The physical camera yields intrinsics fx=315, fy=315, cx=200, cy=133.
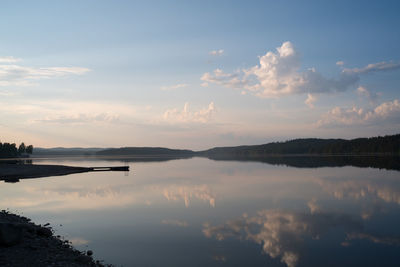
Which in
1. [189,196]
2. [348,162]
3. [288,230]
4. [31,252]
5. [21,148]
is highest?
[21,148]

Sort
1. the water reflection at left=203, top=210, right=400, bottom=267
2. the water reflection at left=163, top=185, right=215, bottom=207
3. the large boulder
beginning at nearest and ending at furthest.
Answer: the large boulder → the water reflection at left=203, top=210, right=400, bottom=267 → the water reflection at left=163, top=185, right=215, bottom=207

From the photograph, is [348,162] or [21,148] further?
[21,148]

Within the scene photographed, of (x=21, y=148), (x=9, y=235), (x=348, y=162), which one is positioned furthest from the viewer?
(x=21, y=148)

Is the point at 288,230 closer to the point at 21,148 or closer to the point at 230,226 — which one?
the point at 230,226

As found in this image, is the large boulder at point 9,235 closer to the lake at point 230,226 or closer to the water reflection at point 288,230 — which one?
the lake at point 230,226

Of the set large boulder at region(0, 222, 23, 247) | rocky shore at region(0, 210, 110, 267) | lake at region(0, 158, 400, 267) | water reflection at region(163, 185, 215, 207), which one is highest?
large boulder at region(0, 222, 23, 247)

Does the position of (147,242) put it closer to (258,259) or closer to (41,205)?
(258,259)

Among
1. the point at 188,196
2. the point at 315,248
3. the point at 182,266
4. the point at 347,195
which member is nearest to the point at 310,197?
the point at 347,195

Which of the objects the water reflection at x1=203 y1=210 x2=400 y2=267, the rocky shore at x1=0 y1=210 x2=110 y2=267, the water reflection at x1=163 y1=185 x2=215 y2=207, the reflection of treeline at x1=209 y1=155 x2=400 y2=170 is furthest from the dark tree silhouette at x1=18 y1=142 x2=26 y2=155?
the rocky shore at x1=0 y1=210 x2=110 y2=267

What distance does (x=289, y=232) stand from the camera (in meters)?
13.1

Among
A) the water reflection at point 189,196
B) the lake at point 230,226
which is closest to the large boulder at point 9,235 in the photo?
the lake at point 230,226

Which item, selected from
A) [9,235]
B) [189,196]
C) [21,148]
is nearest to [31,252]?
[9,235]

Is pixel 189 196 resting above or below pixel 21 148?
below

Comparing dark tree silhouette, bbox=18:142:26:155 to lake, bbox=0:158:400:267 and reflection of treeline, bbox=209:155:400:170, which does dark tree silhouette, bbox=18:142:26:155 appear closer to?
reflection of treeline, bbox=209:155:400:170
